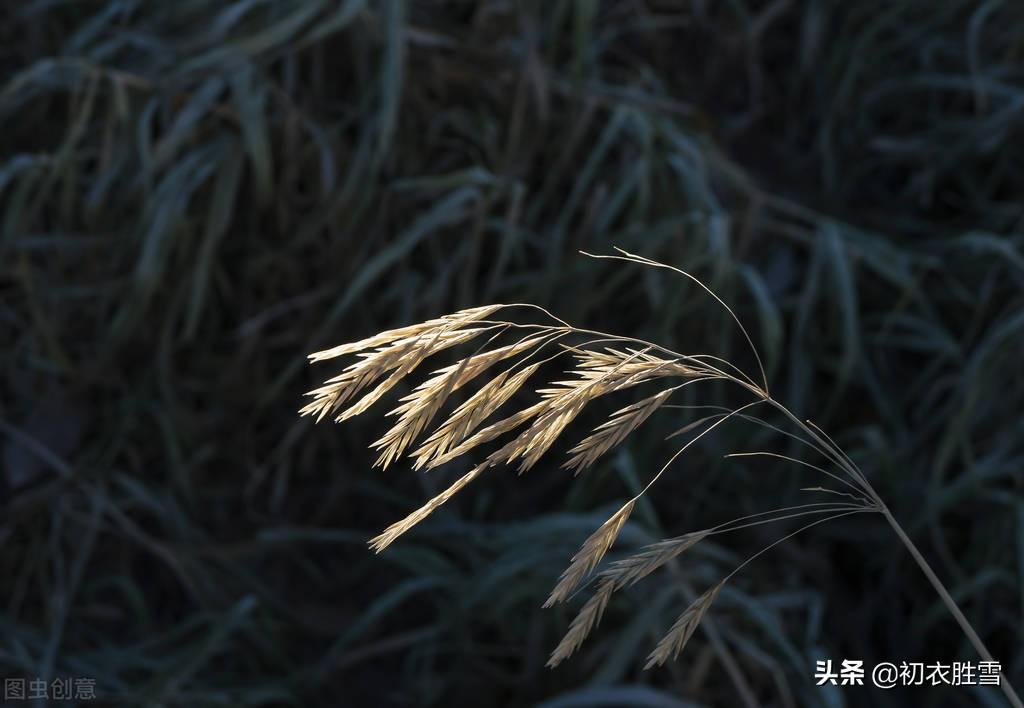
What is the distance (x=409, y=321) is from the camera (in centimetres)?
175

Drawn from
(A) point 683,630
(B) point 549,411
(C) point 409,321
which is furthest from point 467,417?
(C) point 409,321

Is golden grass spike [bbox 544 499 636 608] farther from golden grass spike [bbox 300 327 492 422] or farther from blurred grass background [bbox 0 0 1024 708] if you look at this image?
blurred grass background [bbox 0 0 1024 708]

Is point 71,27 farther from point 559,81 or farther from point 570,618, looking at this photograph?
point 570,618

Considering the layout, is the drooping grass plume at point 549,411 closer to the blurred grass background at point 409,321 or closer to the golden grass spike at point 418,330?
the golden grass spike at point 418,330

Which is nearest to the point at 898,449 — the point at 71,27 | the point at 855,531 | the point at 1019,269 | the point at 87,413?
the point at 855,531

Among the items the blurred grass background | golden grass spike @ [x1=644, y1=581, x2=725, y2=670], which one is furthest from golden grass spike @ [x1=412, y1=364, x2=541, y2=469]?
the blurred grass background

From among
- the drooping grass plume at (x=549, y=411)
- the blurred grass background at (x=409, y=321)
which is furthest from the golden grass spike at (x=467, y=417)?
the blurred grass background at (x=409, y=321)

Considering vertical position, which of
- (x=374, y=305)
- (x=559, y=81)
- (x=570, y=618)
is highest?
(x=559, y=81)

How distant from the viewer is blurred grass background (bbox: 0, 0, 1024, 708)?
162 centimetres

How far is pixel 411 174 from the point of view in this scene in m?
1.88

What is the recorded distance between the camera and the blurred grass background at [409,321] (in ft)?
5.32

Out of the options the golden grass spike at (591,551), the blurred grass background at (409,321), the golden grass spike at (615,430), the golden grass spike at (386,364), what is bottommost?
the blurred grass background at (409,321)

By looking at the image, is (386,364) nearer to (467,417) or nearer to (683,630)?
(467,417)

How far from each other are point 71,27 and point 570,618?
132cm
